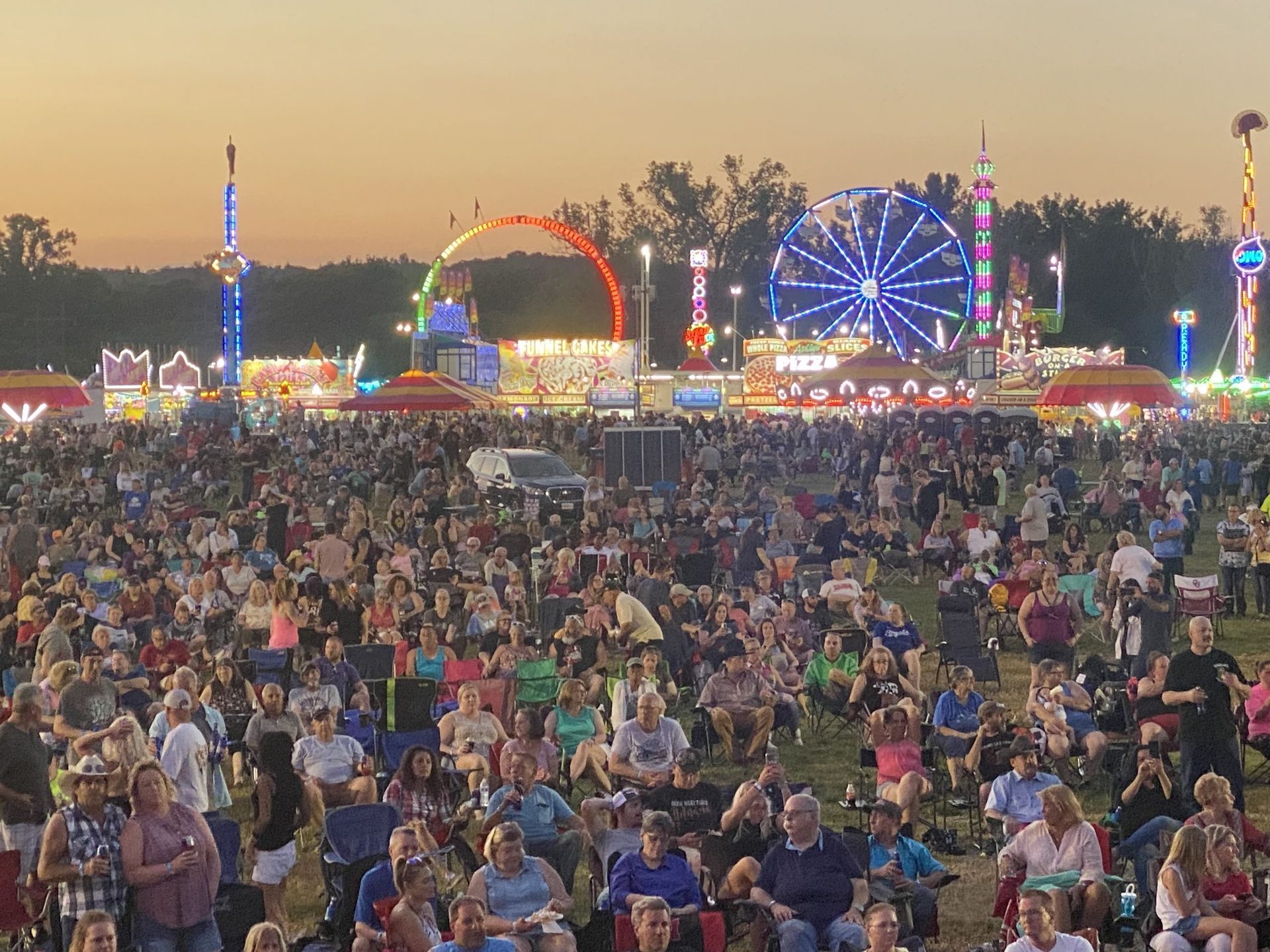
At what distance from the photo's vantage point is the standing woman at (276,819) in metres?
7.43

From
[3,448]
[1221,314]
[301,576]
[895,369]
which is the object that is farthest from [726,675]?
[1221,314]

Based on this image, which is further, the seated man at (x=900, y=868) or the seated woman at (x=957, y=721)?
the seated woman at (x=957, y=721)

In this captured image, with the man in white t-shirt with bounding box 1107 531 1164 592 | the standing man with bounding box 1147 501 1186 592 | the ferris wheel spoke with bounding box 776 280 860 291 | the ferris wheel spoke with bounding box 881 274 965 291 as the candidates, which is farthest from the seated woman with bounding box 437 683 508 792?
the ferris wheel spoke with bounding box 776 280 860 291

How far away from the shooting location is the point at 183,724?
329 inches

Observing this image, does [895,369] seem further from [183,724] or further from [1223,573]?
[183,724]

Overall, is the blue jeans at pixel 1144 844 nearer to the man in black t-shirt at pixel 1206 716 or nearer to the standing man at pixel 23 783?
the man in black t-shirt at pixel 1206 716

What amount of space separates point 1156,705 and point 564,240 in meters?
46.3

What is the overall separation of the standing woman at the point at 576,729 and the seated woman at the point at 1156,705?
116 inches

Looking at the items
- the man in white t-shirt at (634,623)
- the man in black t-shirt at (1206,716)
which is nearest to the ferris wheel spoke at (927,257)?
the man in white t-shirt at (634,623)

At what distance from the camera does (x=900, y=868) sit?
23.5 ft

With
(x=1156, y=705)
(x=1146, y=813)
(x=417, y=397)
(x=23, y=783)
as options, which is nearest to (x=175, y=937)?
(x=23, y=783)

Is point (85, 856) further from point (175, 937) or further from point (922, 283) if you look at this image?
point (922, 283)

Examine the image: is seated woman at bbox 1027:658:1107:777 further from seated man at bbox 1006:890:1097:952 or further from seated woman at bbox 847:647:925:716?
seated man at bbox 1006:890:1097:952

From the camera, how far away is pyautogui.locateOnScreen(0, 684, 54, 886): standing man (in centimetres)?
736
